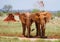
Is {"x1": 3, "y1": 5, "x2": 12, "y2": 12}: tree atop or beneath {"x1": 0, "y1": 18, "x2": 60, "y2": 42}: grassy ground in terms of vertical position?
atop

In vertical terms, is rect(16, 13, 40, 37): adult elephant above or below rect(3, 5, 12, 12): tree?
below

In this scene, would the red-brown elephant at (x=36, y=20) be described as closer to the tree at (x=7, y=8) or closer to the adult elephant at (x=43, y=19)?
the adult elephant at (x=43, y=19)

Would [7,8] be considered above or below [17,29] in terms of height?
above

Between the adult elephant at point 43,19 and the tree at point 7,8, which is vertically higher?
the tree at point 7,8

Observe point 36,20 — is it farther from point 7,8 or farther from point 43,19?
point 7,8

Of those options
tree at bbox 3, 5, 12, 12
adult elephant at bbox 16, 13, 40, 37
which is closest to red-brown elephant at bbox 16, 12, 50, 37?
adult elephant at bbox 16, 13, 40, 37

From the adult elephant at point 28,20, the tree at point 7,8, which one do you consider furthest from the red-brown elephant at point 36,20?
the tree at point 7,8

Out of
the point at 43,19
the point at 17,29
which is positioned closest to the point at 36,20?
the point at 43,19

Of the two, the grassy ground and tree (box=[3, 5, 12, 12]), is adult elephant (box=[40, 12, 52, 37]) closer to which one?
the grassy ground

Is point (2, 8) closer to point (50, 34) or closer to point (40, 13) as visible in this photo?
point (40, 13)

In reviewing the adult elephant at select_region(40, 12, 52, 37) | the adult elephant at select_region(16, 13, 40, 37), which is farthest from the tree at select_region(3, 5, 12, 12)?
the adult elephant at select_region(40, 12, 52, 37)

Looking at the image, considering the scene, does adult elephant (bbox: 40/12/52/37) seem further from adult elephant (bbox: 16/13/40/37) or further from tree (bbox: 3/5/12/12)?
tree (bbox: 3/5/12/12)

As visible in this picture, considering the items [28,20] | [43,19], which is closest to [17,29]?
[28,20]

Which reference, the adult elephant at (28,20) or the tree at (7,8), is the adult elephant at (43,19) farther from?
the tree at (7,8)
